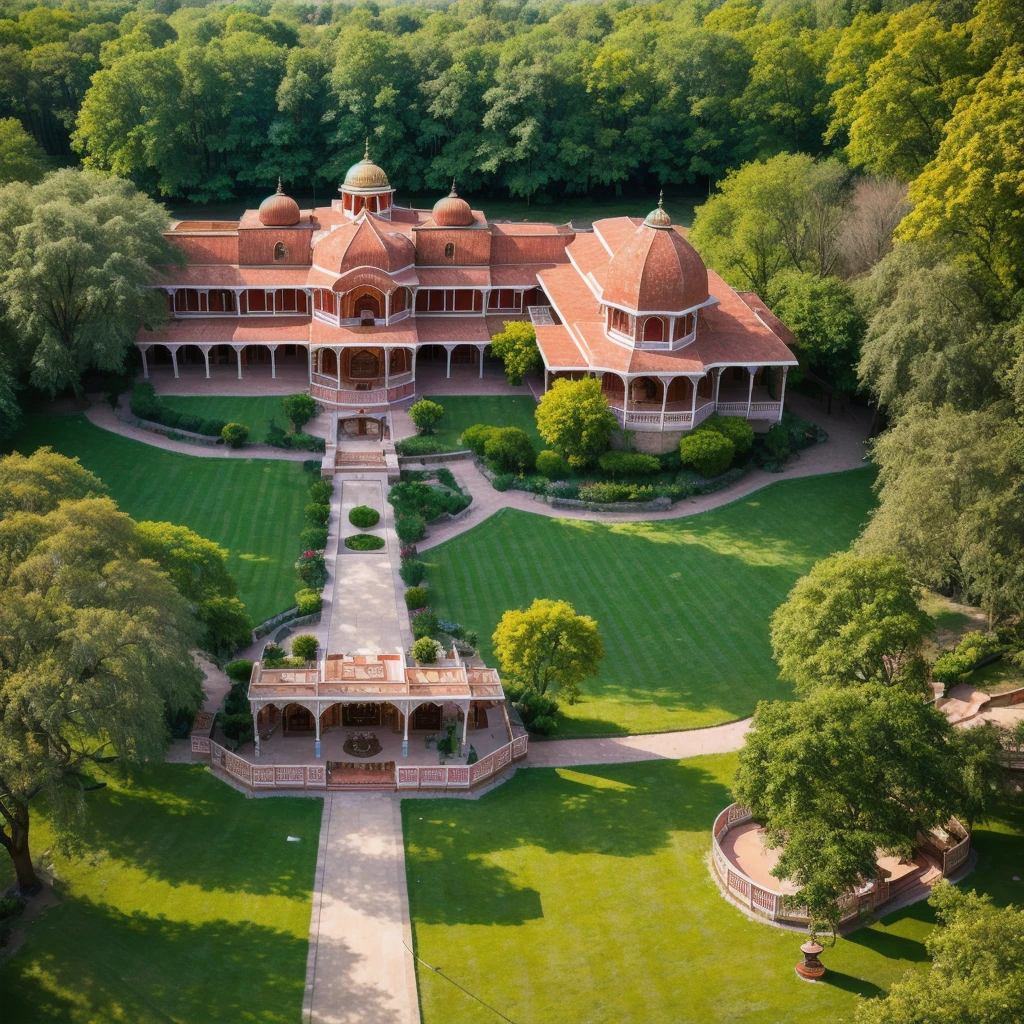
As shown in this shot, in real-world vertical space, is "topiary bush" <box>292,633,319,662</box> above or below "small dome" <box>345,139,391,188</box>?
below

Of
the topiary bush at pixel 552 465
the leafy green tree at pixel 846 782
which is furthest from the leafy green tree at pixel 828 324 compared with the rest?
the leafy green tree at pixel 846 782

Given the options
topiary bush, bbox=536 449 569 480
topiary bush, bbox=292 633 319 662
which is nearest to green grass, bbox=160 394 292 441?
topiary bush, bbox=536 449 569 480

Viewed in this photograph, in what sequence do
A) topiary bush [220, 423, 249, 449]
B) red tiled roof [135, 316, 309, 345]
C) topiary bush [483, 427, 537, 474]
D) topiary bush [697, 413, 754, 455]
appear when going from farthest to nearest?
red tiled roof [135, 316, 309, 345] < topiary bush [697, 413, 754, 455] < topiary bush [220, 423, 249, 449] < topiary bush [483, 427, 537, 474]

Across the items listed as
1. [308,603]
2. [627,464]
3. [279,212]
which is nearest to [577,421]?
[627,464]

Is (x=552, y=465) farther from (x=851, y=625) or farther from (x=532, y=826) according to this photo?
(x=532, y=826)

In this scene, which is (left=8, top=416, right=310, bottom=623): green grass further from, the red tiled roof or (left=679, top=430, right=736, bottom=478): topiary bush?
(left=679, top=430, right=736, bottom=478): topiary bush

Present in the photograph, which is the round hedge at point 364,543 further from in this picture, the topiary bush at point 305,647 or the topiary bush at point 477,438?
the topiary bush at point 477,438

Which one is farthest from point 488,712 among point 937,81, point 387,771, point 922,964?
point 937,81
